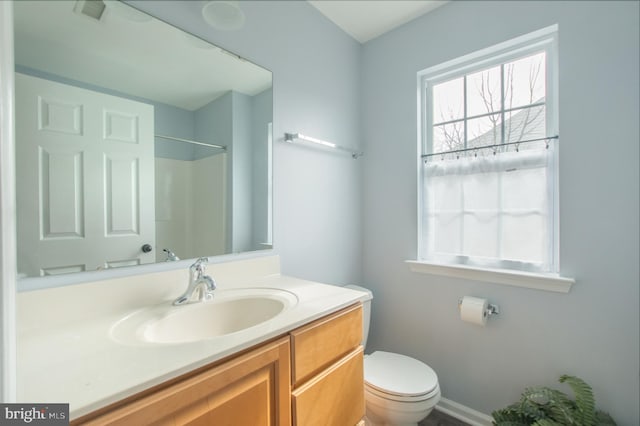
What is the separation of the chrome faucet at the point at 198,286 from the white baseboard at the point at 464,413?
1535 mm

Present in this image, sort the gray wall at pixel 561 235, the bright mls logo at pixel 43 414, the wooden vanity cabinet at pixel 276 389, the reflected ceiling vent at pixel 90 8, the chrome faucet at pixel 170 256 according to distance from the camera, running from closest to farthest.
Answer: the bright mls logo at pixel 43 414, the wooden vanity cabinet at pixel 276 389, the reflected ceiling vent at pixel 90 8, the chrome faucet at pixel 170 256, the gray wall at pixel 561 235

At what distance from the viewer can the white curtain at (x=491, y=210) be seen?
4.54ft

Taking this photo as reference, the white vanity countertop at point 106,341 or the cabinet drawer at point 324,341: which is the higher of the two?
the white vanity countertop at point 106,341

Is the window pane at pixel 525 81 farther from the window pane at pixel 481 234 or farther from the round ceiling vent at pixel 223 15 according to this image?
the round ceiling vent at pixel 223 15

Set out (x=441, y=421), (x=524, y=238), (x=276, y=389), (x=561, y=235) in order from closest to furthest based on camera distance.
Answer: (x=276, y=389), (x=561, y=235), (x=524, y=238), (x=441, y=421)

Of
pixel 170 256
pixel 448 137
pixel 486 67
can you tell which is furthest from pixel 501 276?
pixel 170 256

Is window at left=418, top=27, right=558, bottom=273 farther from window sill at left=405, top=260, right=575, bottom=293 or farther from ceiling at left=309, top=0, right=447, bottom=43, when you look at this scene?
ceiling at left=309, top=0, right=447, bottom=43

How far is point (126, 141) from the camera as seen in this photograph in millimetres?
979

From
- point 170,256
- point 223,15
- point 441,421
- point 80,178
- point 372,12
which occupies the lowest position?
point 441,421

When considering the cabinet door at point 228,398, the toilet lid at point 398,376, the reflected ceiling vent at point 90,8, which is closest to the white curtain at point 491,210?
the toilet lid at point 398,376

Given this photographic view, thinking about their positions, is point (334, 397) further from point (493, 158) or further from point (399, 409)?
point (493, 158)

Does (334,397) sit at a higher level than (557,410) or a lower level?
higher

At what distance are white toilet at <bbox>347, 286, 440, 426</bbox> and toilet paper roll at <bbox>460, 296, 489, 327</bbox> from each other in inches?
14.0

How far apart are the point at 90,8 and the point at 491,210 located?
195 centimetres
